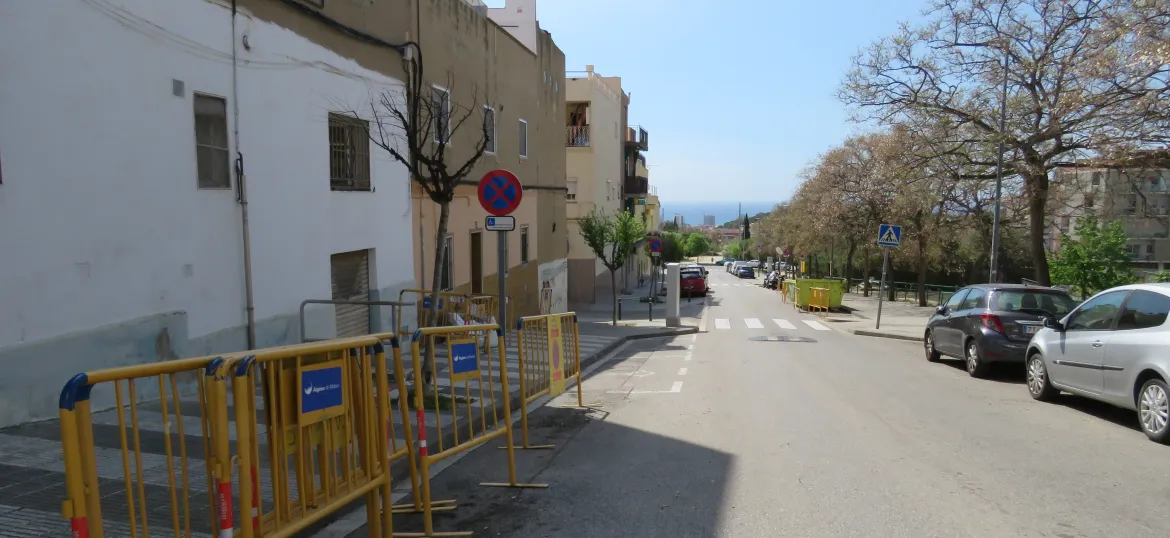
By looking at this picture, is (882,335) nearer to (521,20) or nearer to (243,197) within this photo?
(521,20)

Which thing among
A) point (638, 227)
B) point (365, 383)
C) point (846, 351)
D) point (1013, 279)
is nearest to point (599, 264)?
point (638, 227)

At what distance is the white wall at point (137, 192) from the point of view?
20.4 feet

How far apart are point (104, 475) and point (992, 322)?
11.3m

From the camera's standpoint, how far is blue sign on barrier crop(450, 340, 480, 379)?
6059 mm

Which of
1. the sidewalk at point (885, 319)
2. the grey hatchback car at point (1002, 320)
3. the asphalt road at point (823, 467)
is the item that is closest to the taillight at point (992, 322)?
the grey hatchback car at point (1002, 320)

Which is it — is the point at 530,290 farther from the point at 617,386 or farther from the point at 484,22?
the point at 617,386

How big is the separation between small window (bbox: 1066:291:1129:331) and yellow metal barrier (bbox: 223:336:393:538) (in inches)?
302

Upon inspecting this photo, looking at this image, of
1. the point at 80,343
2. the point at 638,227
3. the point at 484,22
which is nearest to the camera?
the point at 80,343

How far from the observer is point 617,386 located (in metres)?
11.0

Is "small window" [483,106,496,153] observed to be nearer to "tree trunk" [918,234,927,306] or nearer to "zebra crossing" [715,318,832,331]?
"zebra crossing" [715,318,832,331]

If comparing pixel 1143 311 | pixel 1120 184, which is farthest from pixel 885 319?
pixel 1143 311

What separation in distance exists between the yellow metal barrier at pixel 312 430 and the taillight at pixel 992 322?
9.89 m

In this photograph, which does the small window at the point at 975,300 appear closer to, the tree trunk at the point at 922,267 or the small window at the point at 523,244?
the small window at the point at 523,244

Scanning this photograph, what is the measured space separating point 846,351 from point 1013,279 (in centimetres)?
3495
